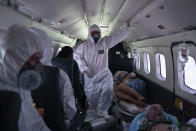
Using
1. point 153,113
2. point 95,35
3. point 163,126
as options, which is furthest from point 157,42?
point 163,126

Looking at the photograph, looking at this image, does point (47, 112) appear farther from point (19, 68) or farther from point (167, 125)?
point (167, 125)

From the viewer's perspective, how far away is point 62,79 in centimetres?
195

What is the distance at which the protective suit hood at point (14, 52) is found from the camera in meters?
1.25

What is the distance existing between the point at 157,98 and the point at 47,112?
3.25 meters

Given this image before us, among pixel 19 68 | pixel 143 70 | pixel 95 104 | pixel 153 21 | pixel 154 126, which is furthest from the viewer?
pixel 143 70

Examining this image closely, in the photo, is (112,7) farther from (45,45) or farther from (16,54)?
(16,54)

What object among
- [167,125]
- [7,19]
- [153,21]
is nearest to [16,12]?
[7,19]

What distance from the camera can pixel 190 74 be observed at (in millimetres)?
3029

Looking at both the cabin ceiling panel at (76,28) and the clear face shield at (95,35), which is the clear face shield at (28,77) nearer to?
the clear face shield at (95,35)

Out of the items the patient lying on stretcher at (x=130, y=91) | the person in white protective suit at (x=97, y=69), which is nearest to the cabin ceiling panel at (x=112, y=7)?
the person in white protective suit at (x=97, y=69)

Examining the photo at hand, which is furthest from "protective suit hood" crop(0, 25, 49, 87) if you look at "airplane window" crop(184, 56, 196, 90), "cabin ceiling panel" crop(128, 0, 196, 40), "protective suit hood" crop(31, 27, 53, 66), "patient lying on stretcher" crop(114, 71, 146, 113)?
"patient lying on stretcher" crop(114, 71, 146, 113)

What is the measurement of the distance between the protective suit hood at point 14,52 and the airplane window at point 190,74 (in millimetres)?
2711

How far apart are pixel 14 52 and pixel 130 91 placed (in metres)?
3.53

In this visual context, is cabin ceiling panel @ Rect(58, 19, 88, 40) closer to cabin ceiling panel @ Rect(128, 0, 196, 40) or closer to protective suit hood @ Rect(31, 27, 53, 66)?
cabin ceiling panel @ Rect(128, 0, 196, 40)
